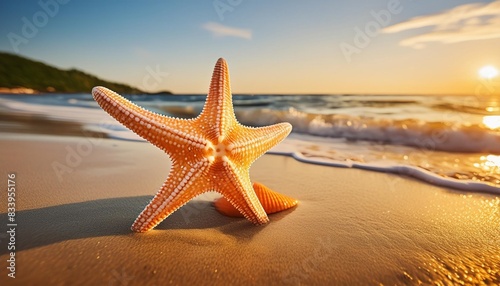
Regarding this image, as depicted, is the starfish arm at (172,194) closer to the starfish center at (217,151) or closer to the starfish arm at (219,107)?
the starfish center at (217,151)

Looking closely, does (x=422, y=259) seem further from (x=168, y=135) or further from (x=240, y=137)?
(x=168, y=135)

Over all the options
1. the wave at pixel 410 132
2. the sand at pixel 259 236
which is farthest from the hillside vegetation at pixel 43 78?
the sand at pixel 259 236

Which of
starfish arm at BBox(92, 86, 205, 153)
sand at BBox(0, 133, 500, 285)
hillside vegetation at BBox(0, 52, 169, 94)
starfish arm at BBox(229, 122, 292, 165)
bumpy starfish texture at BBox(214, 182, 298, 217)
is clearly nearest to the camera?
sand at BBox(0, 133, 500, 285)

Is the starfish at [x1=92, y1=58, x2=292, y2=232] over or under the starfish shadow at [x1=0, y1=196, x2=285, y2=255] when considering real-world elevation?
over

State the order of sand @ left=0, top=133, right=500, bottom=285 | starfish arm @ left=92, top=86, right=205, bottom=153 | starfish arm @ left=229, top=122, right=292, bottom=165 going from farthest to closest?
starfish arm @ left=229, top=122, right=292, bottom=165
starfish arm @ left=92, top=86, right=205, bottom=153
sand @ left=0, top=133, right=500, bottom=285

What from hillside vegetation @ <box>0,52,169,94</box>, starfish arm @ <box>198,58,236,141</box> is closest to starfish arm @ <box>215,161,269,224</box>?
starfish arm @ <box>198,58,236,141</box>

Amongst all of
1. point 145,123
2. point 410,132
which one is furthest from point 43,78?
point 145,123

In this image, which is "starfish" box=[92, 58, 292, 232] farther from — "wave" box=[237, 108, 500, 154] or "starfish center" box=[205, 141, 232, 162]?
"wave" box=[237, 108, 500, 154]
